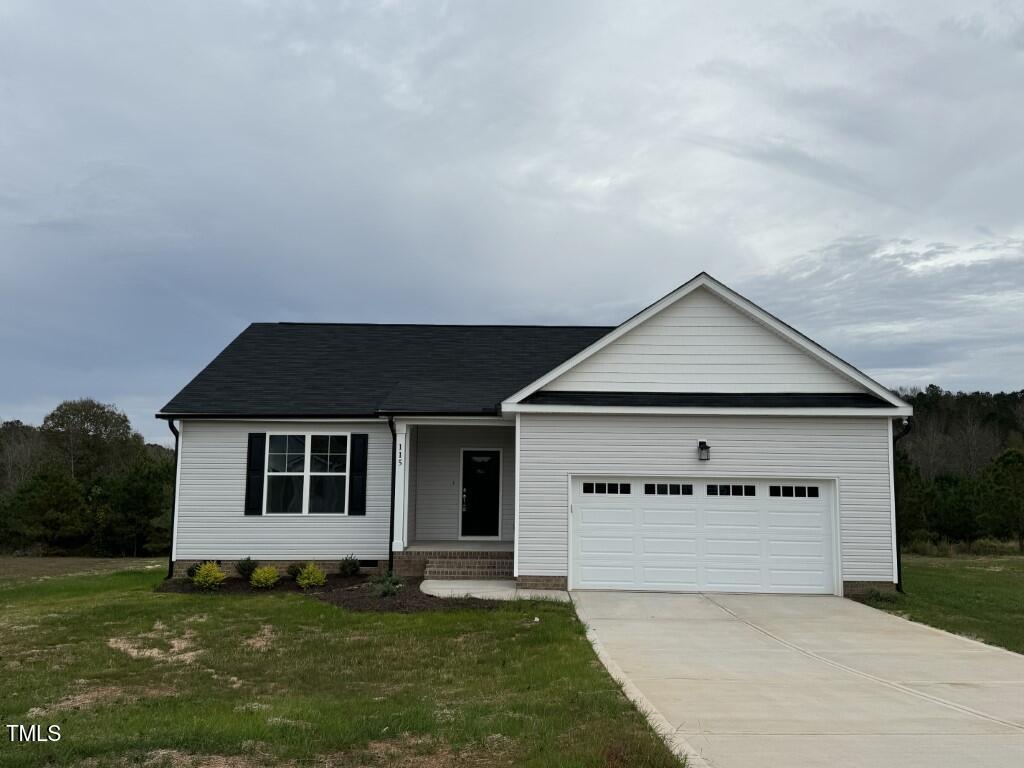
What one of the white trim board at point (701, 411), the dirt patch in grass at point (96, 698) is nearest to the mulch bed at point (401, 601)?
the white trim board at point (701, 411)

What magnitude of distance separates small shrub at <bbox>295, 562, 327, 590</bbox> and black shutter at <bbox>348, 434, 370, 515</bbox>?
1554 millimetres

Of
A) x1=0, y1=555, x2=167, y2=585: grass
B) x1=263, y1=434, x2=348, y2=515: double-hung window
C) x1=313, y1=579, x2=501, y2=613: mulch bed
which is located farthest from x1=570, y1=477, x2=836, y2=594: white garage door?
x1=0, y1=555, x2=167, y2=585: grass

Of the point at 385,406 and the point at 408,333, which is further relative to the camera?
the point at 408,333

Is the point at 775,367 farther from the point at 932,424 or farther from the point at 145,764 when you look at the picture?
the point at 932,424

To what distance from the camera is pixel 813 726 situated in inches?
248

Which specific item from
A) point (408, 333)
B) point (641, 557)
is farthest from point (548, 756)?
point (408, 333)

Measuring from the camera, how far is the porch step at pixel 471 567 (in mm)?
14633

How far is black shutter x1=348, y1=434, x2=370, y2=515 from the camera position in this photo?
16.1 meters

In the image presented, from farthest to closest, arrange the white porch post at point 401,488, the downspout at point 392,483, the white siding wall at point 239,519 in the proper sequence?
the white siding wall at point 239,519 → the downspout at point 392,483 → the white porch post at point 401,488

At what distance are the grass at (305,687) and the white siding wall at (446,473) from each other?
182 inches

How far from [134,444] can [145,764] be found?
47.1 meters

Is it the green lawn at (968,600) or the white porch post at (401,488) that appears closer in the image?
the green lawn at (968,600)

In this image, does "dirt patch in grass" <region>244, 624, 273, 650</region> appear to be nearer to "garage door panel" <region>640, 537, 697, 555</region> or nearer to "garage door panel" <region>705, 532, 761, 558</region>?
"garage door panel" <region>640, 537, 697, 555</region>

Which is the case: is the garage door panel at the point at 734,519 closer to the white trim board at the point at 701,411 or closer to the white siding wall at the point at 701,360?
the white trim board at the point at 701,411
